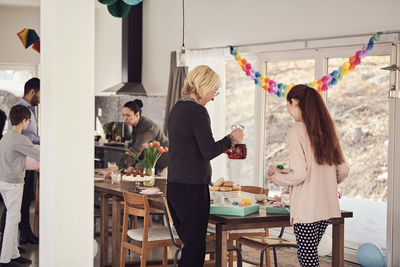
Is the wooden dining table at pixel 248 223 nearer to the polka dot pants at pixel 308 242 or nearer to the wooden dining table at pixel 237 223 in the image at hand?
the wooden dining table at pixel 237 223

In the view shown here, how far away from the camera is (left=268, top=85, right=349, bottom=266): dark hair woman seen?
3541 millimetres

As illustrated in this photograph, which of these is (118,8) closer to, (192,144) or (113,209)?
(192,144)

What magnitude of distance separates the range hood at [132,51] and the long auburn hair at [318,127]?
5.00 metres

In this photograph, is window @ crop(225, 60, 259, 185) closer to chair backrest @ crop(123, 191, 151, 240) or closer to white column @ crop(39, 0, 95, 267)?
chair backrest @ crop(123, 191, 151, 240)

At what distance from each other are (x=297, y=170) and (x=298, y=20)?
304 centimetres

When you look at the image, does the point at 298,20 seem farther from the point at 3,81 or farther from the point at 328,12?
the point at 3,81

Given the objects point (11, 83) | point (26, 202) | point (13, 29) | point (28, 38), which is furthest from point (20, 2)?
point (26, 202)

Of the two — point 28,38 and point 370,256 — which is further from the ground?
point 28,38

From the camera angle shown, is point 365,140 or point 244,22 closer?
point 365,140

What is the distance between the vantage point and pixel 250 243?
14.8 ft

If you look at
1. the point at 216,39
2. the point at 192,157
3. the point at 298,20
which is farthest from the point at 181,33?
the point at 192,157

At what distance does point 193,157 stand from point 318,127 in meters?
0.79

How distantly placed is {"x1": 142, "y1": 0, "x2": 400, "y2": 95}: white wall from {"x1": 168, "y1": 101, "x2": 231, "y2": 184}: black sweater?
8.61 ft

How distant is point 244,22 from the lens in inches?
268
